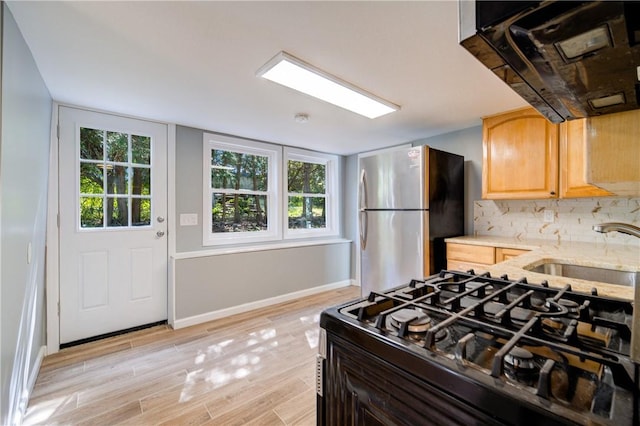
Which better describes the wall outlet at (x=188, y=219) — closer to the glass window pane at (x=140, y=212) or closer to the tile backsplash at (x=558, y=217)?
the glass window pane at (x=140, y=212)

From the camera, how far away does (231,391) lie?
6.19ft

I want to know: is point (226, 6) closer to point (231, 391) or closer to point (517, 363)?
point (517, 363)

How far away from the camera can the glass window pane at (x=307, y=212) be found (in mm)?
4121

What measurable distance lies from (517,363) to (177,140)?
3321 mm

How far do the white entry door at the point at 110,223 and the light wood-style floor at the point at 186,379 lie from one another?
265 millimetres

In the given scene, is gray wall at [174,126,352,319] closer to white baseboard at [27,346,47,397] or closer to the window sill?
the window sill

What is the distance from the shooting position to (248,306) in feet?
11.0

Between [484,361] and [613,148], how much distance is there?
0.65m

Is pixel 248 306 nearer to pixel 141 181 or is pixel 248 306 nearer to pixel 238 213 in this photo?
pixel 238 213

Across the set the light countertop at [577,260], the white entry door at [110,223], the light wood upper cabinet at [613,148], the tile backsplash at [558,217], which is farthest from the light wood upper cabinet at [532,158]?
the white entry door at [110,223]

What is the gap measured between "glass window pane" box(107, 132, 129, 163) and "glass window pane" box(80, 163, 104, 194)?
0.15 metres

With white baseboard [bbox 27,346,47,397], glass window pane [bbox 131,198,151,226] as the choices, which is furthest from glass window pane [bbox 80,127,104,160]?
white baseboard [bbox 27,346,47,397]

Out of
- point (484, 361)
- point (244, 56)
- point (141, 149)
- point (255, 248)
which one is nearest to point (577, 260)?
point (484, 361)

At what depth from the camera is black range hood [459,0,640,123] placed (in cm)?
40
